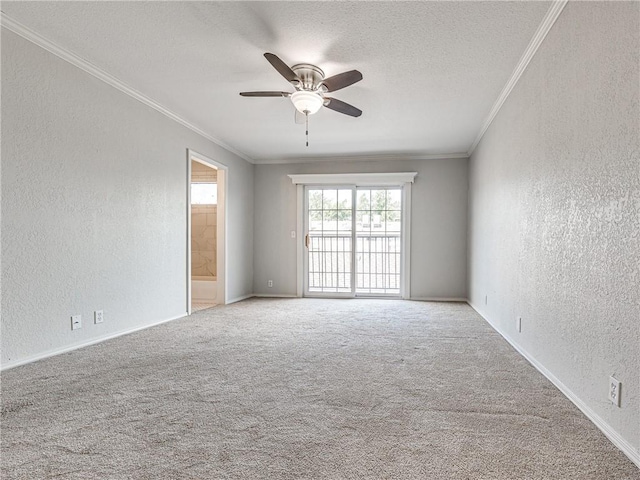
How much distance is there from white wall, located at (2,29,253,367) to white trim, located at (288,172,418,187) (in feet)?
7.60

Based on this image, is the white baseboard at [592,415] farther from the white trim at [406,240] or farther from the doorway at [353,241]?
the doorway at [353,241]

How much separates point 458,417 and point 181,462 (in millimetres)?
1305

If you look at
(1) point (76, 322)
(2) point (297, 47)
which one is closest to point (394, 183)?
(2) point (297, 47)

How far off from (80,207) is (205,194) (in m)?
3.30

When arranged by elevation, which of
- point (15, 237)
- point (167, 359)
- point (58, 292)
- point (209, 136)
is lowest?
point (167, 359)

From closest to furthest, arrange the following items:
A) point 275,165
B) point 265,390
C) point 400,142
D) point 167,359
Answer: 1. point 265,390
2. point 167,359
3. point 400,142
4. point 275,165

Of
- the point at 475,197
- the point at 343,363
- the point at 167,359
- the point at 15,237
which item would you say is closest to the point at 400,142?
the point at 475,197

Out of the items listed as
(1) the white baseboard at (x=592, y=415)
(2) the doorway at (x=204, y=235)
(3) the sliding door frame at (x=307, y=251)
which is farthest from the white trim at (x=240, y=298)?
(1) the white baseboard at (x=592, y=415)

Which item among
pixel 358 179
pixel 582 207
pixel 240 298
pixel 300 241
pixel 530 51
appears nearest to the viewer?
pixel 582 207

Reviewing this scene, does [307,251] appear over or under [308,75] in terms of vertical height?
under

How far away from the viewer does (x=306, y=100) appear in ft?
9.61

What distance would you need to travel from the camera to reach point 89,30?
8.30 feet

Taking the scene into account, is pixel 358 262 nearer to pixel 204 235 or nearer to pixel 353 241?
pixel 353 241

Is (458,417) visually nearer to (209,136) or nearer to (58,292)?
(58,292)
